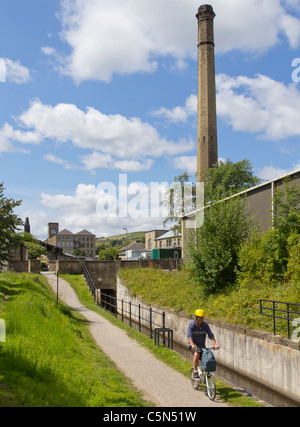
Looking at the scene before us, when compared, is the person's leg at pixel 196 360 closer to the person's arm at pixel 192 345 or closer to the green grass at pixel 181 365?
the person's arm at pixel 192 345

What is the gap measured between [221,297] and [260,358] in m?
5.84

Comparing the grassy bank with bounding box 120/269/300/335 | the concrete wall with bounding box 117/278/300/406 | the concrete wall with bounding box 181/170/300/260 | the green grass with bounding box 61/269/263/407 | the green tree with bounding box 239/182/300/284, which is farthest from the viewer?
the concrete wall with bounding box 181/170/300/260

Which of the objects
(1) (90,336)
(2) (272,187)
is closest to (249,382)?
(1) (90,336)

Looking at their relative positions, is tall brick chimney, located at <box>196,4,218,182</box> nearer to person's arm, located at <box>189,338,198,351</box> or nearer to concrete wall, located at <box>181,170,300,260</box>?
concrete wall, located at <box>181,170,300,260</box>

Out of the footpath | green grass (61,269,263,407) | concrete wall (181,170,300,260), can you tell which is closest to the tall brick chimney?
concrete wall (181,170,300,260)

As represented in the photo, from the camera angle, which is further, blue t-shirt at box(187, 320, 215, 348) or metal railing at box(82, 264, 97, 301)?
metal railing at box(82, 264, 97, 301)

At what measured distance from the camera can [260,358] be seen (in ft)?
40.3

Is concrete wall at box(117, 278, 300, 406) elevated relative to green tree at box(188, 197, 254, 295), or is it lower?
lower

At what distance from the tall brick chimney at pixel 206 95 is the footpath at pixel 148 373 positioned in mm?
33212

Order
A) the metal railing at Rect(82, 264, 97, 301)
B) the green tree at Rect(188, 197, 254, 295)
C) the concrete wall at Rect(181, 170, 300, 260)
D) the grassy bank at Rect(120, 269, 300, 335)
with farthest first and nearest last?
the metal railing at Rect(82, 264, 97, 301)
the concrete wall at Rect(181, 170, 300, 260)
the green tree at Rect(188, 197, 254, 295)
the grassy bank at Rect(120, 269, 300, 335)

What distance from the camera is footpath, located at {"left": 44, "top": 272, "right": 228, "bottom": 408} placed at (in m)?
8.31

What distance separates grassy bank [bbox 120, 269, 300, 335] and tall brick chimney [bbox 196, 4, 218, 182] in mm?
22877

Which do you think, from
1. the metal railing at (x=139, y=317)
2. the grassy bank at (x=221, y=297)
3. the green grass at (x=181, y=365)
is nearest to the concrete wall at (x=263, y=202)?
the grassy bank at (x=221, y=297)
